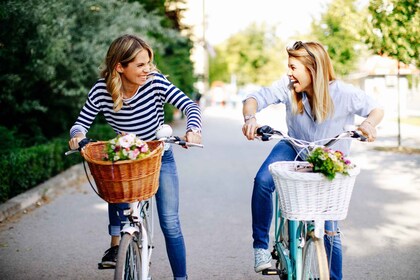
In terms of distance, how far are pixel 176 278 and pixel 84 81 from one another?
9.26 metres

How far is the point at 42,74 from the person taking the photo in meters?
9.87

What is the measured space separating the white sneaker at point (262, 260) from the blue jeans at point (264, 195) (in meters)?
0.04

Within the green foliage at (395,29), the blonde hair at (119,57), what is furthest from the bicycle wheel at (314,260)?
the green foliage at (395,29)

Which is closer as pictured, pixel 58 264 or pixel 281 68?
pixel 58 264

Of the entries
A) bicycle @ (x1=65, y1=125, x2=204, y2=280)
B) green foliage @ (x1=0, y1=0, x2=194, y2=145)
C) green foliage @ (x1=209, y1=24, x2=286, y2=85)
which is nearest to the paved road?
bicycle @ (x1=65, y1=125, x2=204, y2=280)

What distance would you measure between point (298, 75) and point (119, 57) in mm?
1147

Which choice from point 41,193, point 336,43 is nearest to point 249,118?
point 41,193

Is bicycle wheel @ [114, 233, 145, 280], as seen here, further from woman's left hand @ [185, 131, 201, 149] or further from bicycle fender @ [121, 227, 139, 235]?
woman's left hand @ [185, 131, 201, 149]

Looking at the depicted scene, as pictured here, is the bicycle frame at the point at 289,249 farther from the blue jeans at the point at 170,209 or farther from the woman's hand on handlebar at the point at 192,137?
the woman's hand on handlebar at the point at 192,137

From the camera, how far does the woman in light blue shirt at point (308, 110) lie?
3412 millimetres

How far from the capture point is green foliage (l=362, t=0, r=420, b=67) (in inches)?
462

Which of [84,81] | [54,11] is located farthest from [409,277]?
[84,81]

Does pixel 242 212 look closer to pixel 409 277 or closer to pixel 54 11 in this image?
pixel 409 277

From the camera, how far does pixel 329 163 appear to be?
2838 mm
